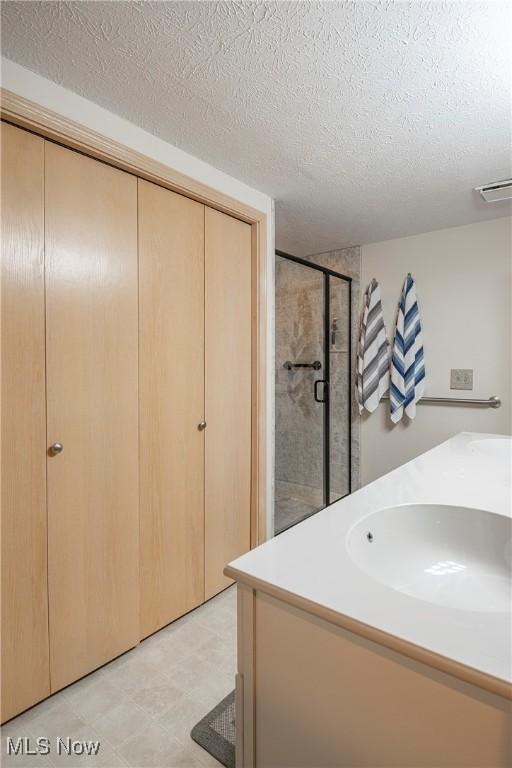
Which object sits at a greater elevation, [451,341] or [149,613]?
[451,341]

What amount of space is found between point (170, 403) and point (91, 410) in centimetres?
38

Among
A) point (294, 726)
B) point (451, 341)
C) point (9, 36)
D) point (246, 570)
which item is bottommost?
point (294, 726)

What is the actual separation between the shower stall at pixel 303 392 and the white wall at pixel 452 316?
412 millimetres

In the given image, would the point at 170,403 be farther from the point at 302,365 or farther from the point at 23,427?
the point at 302,365

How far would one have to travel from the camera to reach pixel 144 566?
1.74 m

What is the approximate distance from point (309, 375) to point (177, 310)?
149 centimetres

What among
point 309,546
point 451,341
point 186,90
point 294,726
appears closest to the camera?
point 294,726

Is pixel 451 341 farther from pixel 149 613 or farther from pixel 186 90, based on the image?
pixel 149 613

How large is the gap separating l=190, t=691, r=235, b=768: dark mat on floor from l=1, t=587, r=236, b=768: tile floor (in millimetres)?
21

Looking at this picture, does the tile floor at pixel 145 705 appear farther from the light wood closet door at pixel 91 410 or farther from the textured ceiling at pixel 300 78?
the textured ceiling at pixel 300 78

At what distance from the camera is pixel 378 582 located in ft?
2.48

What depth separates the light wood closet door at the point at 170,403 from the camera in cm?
173

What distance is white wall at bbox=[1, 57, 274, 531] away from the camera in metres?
1.31

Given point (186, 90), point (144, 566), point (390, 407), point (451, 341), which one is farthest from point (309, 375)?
point (186, 90)
